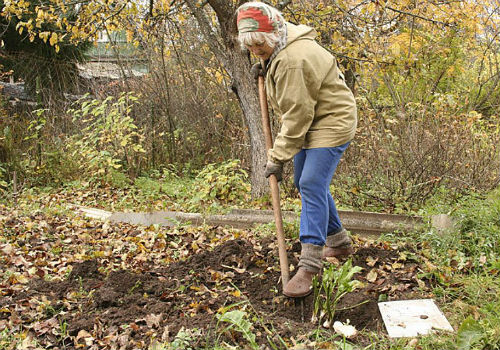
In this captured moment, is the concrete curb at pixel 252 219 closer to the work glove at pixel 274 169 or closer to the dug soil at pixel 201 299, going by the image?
the dug soil at pixel 201 299

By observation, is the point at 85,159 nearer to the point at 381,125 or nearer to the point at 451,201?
the point at 381,125

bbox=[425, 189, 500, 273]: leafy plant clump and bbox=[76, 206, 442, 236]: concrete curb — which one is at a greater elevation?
bbox=[425, 189, 500, 273]: leafy plant clump

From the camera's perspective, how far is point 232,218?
217 inches

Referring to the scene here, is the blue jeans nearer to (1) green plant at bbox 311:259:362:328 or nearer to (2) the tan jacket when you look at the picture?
(2) the tan jacket

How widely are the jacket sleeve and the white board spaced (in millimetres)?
1204

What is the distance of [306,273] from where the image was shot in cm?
337

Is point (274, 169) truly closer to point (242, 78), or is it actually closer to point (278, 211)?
point (278, 211)

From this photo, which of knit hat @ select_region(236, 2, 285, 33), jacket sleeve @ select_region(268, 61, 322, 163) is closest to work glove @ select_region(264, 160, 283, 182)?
jacket sleeve @ select_region(268, 61, 322, 163)

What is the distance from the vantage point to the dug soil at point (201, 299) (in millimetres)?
2973

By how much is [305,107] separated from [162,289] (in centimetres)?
170

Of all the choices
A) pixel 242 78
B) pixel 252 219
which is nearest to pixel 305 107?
pixel 252 219

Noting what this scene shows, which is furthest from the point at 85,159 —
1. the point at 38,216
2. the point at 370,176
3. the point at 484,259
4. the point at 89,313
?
the point at 484,259

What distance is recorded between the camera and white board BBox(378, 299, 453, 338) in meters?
2.89

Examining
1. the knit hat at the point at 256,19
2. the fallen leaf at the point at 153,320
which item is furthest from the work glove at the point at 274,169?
the fallen leaf at the point at 153,320
